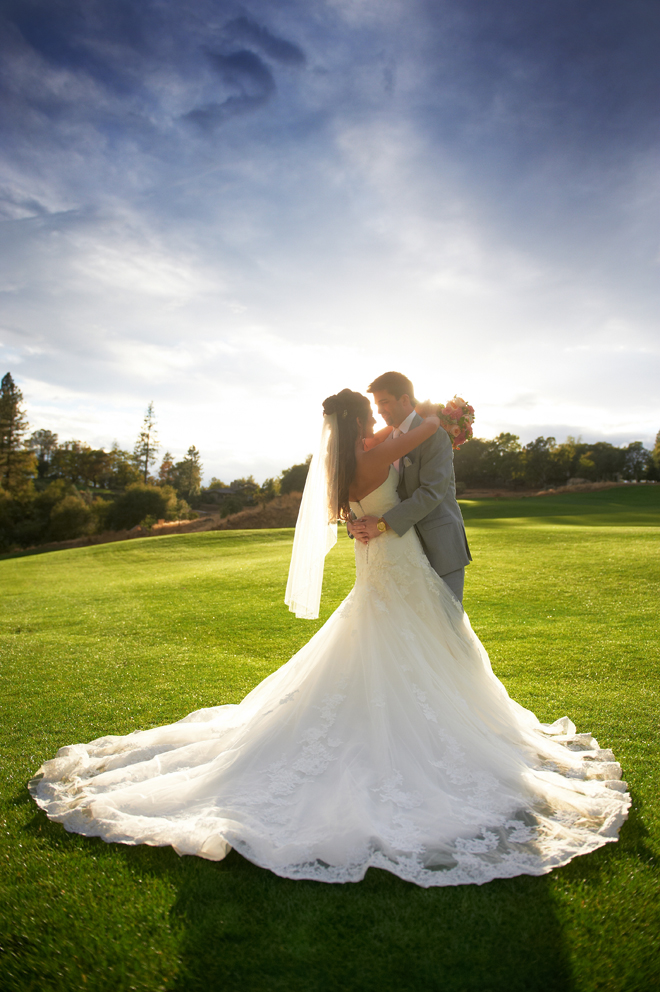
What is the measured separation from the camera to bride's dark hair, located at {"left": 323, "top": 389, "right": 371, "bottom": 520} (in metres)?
3.97

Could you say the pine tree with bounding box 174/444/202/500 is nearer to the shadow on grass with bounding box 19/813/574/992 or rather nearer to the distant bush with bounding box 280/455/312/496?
the distant bush with bounding box 280/455/312/496

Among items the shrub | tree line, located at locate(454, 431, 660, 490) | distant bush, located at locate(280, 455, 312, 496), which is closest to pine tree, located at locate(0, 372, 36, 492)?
the shrub

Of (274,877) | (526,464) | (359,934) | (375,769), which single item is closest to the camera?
(359,934)

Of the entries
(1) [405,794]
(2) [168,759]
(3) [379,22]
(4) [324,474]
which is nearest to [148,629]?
(2) [168,759]

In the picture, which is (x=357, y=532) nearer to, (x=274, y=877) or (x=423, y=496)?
(x=423, y=496)

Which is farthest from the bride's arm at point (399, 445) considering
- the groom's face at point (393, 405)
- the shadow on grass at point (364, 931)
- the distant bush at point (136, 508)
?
the distant bush at point (136, 508)

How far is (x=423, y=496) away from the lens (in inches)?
153

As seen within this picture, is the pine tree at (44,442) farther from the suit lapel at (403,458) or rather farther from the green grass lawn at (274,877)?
the suit lapel at (403,458)

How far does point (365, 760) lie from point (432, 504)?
180 cm

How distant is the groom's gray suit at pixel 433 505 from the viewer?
12.8 ft

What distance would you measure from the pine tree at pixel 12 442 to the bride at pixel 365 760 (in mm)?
63090

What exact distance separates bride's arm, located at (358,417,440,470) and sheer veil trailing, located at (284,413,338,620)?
1.51 ft

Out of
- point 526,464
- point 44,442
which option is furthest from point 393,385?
point 44,442

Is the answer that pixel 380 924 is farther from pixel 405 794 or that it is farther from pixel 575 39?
pixel 575 39
